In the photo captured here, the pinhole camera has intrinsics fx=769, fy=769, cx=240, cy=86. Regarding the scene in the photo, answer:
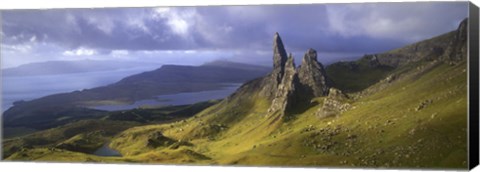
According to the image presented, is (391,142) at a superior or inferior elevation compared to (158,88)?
inferior

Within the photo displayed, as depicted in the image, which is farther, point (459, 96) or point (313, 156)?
point (313, 156)

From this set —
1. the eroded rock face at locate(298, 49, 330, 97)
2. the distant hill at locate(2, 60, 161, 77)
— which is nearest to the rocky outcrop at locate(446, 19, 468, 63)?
the eroded rock face at locate(298, 49, 330, 97)

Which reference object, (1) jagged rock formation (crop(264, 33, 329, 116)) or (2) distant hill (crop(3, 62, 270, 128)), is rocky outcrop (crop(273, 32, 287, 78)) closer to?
(1) jagged rock formation (crop(264, 33, 329, 116))

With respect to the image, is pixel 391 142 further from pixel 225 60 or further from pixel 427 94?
pixel 225 60

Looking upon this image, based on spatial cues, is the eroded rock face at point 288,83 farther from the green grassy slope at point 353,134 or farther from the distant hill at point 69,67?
the distant hill at point 69,67

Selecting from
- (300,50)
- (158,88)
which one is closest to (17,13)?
(158,88)

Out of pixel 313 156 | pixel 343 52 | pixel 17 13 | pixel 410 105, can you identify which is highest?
pixel 17 13

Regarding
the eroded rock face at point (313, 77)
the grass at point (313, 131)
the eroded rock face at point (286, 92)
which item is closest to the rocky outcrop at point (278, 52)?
the eroded rock face at point (286, 92)
